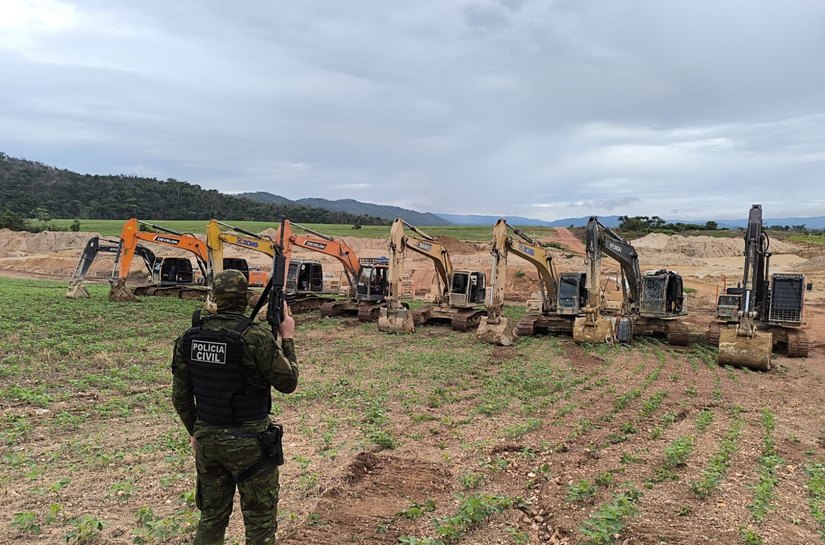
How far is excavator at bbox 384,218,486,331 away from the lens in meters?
20.0

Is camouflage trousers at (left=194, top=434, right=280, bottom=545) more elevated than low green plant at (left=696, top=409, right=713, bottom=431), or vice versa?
camouflage trousers at (left=194, top=434, right=280, bottom=545)

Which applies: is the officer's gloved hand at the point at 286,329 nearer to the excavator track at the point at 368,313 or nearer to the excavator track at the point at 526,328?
the excavator track at the point at 526,328

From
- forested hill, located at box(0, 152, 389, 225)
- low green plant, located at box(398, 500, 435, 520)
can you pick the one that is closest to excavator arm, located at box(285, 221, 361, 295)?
low green plant, located at box(398, 500, 435, 520)

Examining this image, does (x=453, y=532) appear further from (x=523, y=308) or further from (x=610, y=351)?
(x=523, y=308)

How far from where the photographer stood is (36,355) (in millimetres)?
12469

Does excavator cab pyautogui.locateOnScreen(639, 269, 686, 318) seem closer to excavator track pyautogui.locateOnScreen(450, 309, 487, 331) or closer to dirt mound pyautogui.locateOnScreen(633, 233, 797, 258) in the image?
excavator track pyautogui.locateOnScreen(450, 309, 487, 331)

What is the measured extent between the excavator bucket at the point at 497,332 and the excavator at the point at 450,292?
7.81ft

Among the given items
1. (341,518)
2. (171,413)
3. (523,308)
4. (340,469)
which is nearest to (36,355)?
(171,413)

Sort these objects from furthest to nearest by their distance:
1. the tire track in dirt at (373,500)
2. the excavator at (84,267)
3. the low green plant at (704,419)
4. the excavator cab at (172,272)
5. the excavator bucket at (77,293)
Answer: the excavator cab at (172,272) < the excavator at (84,267) < the excavator bucket at (77,293) < the low green plant at (704,419) < the tire track in dirt at (373,500)

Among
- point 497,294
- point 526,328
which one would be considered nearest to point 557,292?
point 526,328

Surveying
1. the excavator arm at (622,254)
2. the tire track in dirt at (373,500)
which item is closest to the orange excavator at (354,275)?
the excavator arm at (622,254)

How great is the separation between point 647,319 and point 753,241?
15.8ft

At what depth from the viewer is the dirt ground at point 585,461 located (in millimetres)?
5191

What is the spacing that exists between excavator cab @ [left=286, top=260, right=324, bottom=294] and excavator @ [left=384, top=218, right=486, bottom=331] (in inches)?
248
